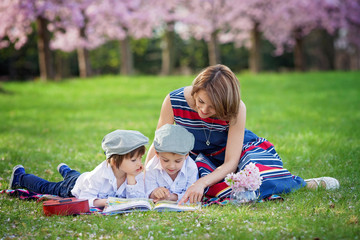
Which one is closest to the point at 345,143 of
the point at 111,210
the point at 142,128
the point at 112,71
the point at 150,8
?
→ the point at 142,128

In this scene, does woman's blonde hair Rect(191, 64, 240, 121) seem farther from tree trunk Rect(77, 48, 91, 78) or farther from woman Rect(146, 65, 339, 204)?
tree trunk Rect(77, 48, 91, 78)

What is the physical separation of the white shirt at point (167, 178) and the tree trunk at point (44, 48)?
17.1m

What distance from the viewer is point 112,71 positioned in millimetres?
39281

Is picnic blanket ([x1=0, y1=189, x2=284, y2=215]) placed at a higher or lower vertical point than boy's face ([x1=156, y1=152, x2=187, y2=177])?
lower

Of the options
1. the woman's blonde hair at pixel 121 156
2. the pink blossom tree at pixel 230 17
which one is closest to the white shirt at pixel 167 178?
the woman's blonde hair at pixel 121 156

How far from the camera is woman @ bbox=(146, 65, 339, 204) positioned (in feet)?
13.4

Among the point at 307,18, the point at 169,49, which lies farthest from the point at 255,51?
the point at 169,49

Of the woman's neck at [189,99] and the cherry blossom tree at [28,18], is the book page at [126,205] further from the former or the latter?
the cherry blossom tree at [28,18]

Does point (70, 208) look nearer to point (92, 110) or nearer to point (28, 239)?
point (28, 239)

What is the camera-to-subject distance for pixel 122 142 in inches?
161

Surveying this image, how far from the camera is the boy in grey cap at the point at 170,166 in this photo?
414 cm

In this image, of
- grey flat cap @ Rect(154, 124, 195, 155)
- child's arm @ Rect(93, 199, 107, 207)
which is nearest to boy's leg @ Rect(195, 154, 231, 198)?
grey flat cap @ Rect(154, 124, 195, 155)

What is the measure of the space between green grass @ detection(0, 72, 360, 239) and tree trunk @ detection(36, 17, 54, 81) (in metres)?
2.38

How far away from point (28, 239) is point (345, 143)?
577 centimetres
